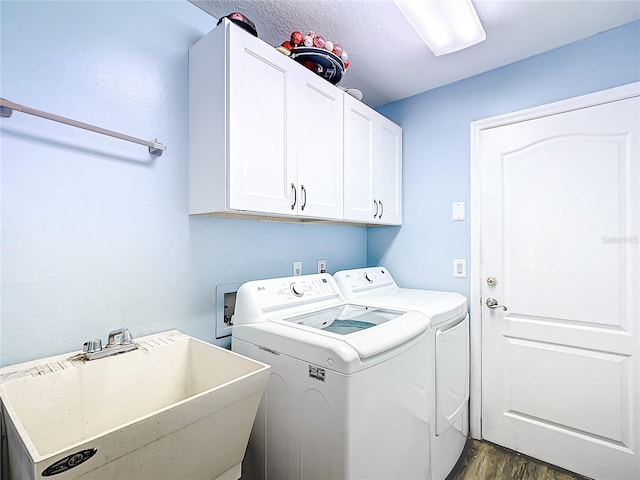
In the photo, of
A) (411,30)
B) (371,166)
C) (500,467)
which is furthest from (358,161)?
(500,467)

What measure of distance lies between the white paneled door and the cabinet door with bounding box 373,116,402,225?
1.86ft

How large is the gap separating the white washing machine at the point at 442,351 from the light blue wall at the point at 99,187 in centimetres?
95

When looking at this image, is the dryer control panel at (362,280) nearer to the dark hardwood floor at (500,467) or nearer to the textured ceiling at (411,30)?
the dark hardwood floor at (500,467)

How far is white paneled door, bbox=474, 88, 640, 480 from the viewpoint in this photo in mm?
1674

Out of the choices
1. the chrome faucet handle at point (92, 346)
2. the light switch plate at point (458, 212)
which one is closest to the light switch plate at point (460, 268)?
the light switch plate at point (458, 212)

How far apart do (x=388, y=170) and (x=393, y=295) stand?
2.97ft

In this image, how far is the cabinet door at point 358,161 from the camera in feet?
6.31

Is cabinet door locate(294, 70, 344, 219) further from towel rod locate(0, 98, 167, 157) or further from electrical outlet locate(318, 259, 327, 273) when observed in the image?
towel rod locate(0, 98, 167, 157)

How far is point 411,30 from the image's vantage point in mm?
1717

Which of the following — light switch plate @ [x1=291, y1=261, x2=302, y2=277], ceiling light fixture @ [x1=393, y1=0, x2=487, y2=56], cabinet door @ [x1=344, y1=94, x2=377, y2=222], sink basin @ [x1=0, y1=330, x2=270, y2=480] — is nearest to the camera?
sink basin @ [x1=0, y1=330, x2=270, y2=480]

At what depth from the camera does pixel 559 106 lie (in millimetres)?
1846

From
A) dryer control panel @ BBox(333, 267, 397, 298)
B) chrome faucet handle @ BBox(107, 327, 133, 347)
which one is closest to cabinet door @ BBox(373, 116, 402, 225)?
dryer control panel @ BBox(333, 267, 397, 298)

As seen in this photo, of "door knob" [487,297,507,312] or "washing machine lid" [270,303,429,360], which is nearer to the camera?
"washing machine lid" [270,303,429,360]

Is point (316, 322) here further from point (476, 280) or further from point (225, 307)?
point (476, 280)
